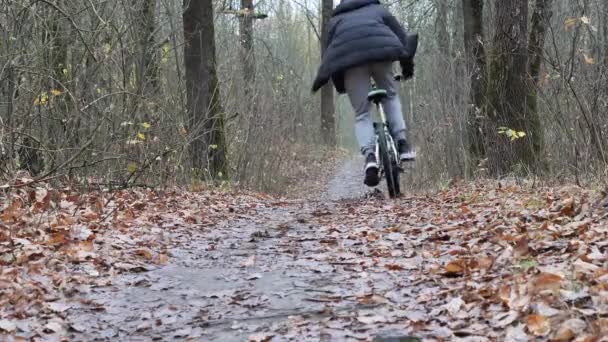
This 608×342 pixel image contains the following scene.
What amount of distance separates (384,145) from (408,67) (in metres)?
0.98

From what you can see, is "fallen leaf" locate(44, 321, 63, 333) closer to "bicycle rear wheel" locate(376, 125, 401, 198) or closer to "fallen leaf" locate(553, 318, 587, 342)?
"fallen leaf" locate(553, 318, 587, 342)

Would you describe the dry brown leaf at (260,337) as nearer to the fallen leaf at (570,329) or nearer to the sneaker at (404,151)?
the fallen leaf at (570,329)

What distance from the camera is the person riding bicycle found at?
735 centimetres

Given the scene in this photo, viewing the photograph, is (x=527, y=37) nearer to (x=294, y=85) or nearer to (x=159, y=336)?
(x=159, y=336)

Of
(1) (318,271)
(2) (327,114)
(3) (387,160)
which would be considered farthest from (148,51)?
(2) (327,114)

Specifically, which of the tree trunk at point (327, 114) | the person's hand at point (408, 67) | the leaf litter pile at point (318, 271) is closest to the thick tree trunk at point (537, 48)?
the person's hand at point (408, 67)

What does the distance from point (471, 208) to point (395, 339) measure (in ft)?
9.94

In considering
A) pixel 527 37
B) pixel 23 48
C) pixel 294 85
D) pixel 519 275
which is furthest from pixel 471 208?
pixel 294 85

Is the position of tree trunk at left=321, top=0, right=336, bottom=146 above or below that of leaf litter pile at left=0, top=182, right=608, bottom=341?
above

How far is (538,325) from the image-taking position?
104 inches

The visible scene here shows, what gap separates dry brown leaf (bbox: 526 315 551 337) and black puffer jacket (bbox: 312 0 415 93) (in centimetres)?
493

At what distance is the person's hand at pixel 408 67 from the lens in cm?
769

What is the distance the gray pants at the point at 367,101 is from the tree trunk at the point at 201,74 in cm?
265

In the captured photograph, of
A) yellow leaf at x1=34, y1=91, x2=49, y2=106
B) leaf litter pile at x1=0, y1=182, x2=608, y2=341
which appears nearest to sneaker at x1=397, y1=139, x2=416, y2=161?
leaf litter pile at x1=0, y1=182, x2=608, y2=341
